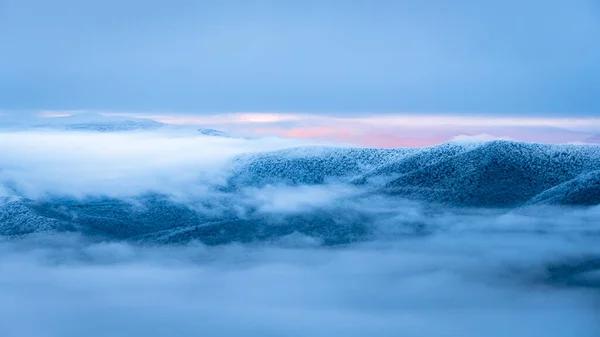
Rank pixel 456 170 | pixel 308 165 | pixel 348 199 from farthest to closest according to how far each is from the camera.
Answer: pixel 308 165
pixel 456 170
pixel 348 199

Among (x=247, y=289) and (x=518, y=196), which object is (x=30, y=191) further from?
(x=518, y=196)

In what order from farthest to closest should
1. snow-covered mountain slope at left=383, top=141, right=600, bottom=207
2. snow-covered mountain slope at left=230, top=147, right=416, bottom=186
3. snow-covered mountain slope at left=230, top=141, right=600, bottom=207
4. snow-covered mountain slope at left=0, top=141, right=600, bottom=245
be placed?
snow-covered mountain slope at left=230, top=147, right=416, bottom=186
snow-covered mountain slope at left=230, top=141, right=600, bottom=207
snow-covered mountain slope at left=383, top=141, right=600, bottom=207
snow-covered mountain slope at left=0, top=141, right=600, bottom=245

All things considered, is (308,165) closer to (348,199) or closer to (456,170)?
(348,199)

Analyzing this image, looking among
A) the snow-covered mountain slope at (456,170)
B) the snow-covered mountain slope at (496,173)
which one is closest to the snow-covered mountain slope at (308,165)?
the snow-covered mountain slope at (456,170)

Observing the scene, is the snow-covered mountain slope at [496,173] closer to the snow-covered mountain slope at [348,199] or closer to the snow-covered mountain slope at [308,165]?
the snow-covered mountain slope at [348,199]

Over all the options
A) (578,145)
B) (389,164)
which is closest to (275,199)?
(389,164)

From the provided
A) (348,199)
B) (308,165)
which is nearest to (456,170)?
(348,199)

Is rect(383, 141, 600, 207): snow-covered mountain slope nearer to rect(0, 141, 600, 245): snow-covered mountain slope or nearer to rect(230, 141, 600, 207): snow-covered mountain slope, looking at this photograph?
rect(230, 141, 600, 207): snow-covered mountain slope

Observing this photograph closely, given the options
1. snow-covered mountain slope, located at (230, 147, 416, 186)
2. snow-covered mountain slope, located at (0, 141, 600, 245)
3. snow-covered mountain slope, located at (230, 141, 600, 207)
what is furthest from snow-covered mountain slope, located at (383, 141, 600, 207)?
snow-covered mountain slope, located at (230, 147, 416, 186)

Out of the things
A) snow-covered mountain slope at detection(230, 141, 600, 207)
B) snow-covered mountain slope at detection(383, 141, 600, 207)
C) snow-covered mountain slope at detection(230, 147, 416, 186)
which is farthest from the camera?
snow-covered mountain slope at detection(230, 147, 416, 186)

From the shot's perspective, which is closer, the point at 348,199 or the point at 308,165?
the point at 348,199

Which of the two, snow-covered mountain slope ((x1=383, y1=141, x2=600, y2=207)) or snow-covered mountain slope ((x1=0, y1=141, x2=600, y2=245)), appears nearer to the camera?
snow-covered mountain slope ((x1=0, y1=141, x2=600, y2=245))
